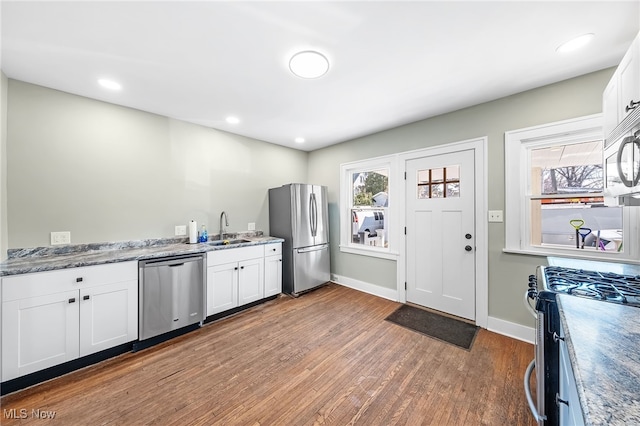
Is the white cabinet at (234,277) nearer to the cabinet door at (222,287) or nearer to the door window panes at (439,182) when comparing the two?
Result: the cabinet door at (222,287)

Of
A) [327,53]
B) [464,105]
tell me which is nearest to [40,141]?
[327,53]

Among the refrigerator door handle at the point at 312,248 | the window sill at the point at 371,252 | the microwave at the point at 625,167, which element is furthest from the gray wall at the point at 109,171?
the microwave at the point at 625,167

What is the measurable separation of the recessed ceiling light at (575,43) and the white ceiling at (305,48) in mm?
57

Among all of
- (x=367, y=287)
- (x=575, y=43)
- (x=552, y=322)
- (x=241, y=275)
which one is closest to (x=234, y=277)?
(x=241, y=275)

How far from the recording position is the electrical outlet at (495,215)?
8.20 ft

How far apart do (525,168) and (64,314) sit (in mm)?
4454

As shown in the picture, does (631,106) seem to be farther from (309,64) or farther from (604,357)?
(309,64)

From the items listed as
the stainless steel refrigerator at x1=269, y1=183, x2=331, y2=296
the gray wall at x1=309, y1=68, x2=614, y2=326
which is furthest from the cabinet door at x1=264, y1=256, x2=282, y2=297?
the gray wall at x1=309, y1=68, x2=614, y2=326

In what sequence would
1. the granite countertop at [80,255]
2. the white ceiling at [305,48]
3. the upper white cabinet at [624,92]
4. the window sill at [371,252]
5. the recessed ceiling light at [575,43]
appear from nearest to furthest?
the upper white cabinet at [624,92] < the white ceiling at [305,48] < the recessed ceiling light at [575,43] < the granite countertop at [80,255] < the window sill at [371,252]

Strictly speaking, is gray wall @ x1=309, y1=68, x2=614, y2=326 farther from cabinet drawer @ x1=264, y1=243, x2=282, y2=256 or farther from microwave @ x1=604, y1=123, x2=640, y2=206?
cabinet drawer @ x1=264, y1=243, x2=282, y2=256

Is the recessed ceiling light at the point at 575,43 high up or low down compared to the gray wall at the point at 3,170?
up

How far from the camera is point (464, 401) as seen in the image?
A: 162cm

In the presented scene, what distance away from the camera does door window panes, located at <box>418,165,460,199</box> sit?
2867 mm

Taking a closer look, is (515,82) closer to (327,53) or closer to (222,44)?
(327,53)
